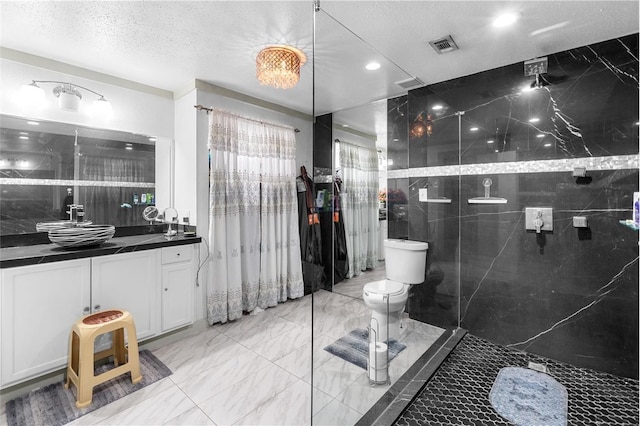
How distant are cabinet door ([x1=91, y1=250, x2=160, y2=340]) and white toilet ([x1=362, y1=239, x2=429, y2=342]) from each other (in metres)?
1.72

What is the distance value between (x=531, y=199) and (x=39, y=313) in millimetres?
3544

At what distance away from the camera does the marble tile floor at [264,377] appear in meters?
1.72

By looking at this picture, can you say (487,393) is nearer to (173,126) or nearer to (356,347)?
(356,347)

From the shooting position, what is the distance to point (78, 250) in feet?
6.85

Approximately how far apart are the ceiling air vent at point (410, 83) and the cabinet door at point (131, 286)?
251 cm

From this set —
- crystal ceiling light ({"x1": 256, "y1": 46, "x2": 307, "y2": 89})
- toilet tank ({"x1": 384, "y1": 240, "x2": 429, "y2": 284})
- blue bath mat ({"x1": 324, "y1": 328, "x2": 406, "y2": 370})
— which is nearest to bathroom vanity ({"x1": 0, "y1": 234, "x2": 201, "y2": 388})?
blue bath mat ({"x1": 324, "y1": 328, "x2": 406, "y2": 370})

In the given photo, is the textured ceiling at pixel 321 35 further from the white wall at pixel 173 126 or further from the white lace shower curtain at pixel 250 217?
the white lace shower curtain at pixel 250 217

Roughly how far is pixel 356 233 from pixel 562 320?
5.46 ft

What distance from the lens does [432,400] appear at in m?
1.86

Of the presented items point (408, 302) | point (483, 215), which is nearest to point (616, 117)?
point (483, 215)

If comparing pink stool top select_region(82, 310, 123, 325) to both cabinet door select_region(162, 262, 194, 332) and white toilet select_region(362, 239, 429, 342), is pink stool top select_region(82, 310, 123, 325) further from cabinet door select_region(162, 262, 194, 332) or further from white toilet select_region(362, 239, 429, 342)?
white toilet select_region(362, 239, 429, 342)

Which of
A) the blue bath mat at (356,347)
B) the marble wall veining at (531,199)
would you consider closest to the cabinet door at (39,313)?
the blue bath mat at (356,347)

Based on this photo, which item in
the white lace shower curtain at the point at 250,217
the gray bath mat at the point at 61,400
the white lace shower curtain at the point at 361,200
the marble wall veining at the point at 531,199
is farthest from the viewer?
the white lace shower curtain at the point at 250,217

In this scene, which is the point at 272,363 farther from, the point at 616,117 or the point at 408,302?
the point at 616,117
